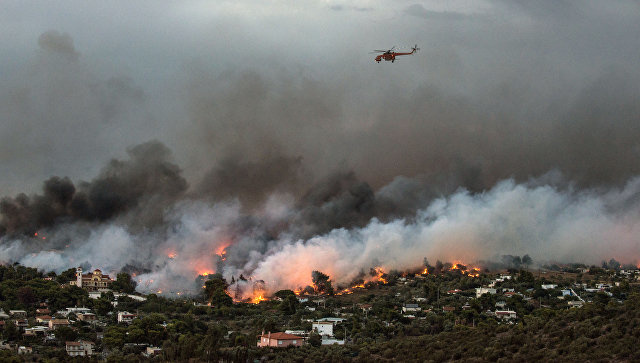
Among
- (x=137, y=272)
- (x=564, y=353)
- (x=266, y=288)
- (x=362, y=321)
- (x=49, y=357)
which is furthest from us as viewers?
(x=137, y=272)

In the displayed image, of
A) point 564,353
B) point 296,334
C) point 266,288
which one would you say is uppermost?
point 266,288

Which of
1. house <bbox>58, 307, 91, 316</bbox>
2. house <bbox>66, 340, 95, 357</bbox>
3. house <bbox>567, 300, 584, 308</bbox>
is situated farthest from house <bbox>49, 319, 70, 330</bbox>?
house <bbox>567, 300, 584, 308</bbox>

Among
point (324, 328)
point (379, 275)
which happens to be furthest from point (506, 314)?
point (379, 275)

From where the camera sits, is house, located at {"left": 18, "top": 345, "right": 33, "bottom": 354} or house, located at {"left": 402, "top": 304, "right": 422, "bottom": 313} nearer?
house, located at {"left": 18, "top": 345, "right": 33, "bottom": 354}

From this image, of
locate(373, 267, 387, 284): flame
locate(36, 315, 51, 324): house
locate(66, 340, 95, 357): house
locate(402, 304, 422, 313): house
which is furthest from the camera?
locate(373, 267, 387, 284): flame

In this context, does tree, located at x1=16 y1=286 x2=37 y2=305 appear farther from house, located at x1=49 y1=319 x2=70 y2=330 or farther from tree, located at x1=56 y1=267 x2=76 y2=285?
house, located at x1=49 y1=319 x2=70 y2=330

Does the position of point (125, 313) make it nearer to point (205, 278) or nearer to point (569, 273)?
point (205, 278)

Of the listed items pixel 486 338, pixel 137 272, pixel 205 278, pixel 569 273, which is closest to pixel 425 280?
pixel 569 273
